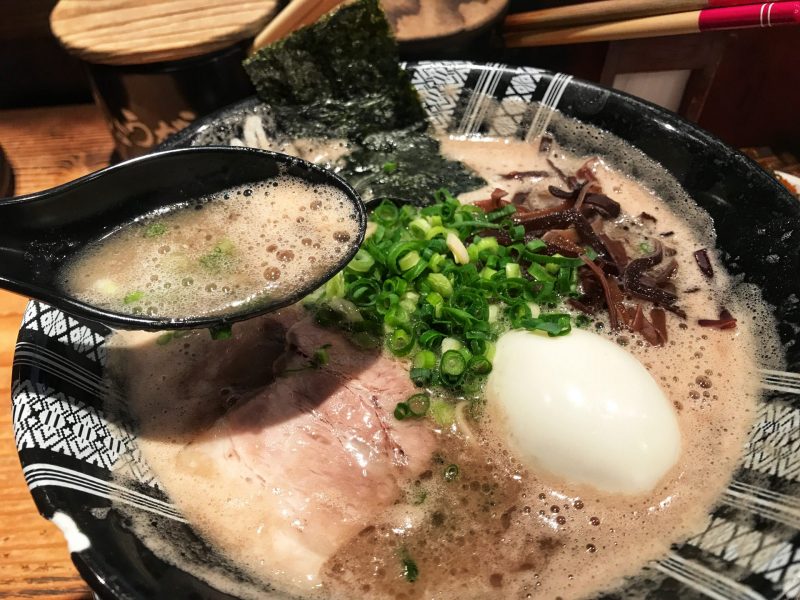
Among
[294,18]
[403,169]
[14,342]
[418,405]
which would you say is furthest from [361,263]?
[14,342]

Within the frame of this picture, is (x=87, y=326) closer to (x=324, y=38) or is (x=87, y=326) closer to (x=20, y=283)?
(x=20, y=283)

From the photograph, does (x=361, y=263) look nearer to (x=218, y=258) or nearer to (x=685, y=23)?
(x=218, y=258)

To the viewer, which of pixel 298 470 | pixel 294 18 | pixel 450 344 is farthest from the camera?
pixel 294 18

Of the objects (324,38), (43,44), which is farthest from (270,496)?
(43,44)

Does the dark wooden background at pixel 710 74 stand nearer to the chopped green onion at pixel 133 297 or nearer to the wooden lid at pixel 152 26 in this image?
the wooden lid at pixel 152 26

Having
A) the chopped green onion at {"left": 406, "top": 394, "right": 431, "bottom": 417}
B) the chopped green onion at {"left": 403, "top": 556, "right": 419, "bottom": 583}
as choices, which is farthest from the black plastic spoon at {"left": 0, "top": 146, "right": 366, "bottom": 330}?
the chopped green onion at {"left": 403, "top": 556, "right": 419, "bottom": 583}
